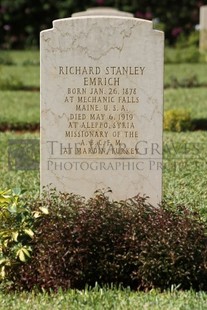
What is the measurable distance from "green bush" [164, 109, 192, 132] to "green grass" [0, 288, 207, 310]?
5.66 m

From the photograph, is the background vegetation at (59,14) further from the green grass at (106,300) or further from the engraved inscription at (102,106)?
the green grass at (106,300)

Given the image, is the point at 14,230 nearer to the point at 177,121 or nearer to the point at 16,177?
the point at 16,177

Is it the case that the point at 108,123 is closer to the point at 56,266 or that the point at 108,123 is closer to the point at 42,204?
the point at 42,204

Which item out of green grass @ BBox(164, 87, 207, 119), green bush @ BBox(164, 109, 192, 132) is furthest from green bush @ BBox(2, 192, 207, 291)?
green grass @ BBox(164, 87, 207, 119)

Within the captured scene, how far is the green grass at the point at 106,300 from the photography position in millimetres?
4809

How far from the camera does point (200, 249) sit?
528 centimetres

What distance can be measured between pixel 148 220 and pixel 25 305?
98cm

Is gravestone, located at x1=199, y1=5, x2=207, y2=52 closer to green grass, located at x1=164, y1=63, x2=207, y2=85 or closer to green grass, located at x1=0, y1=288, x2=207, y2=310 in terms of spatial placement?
green grass, located at x1=164, y1=63, x2=207, y2=85

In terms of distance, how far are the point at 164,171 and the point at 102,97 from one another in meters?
2.49

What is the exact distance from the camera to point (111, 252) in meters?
5.33

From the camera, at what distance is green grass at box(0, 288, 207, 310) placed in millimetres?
4809

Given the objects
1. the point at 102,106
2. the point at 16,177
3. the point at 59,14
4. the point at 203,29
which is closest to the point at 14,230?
the point at 102,106

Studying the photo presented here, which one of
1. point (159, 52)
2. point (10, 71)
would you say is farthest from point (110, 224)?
point (10, 71)

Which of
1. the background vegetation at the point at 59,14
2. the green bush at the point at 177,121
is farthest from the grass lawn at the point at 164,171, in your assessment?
the background vegetation at the point at 59,14
